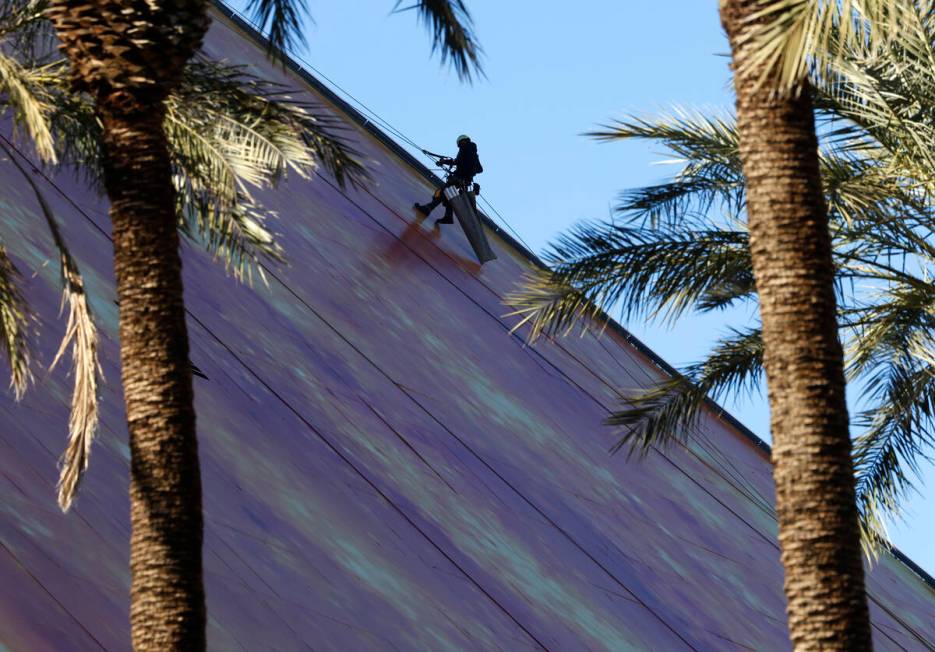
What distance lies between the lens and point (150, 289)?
9141 millimetres

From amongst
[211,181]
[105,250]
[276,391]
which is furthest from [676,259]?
[105,250]

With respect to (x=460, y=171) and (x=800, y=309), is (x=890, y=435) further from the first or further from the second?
(x=460, y=171)

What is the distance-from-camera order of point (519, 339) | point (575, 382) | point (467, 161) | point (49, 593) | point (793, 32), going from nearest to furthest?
point (793, 32) < point (49, 593) < point (519, 339) < point (575, 382) < point (467, 161)

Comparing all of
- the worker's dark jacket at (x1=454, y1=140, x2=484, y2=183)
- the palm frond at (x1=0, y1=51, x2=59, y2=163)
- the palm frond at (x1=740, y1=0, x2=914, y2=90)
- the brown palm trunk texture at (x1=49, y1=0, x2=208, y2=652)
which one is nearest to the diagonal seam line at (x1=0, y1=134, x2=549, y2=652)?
the palm frond at (x1=0, y1=51, x2=59, y2=163)

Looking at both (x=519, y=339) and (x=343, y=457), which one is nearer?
(x=343, y=457)

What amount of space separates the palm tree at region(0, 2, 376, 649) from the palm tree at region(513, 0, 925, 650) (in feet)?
9.54

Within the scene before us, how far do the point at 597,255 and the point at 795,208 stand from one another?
11.4 ft

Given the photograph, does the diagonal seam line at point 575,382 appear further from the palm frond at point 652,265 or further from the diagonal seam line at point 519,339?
the palm frond at point 652,265

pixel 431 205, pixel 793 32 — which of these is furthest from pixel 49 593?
pixel 431 205

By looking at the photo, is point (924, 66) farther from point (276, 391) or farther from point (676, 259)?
point (276, 391)

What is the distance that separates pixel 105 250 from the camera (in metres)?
16.4

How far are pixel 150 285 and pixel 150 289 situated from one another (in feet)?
0.07

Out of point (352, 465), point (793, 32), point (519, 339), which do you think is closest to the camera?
point (793, 32)

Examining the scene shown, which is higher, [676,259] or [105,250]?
[676,259]
